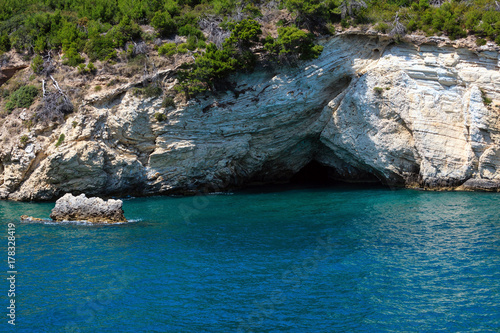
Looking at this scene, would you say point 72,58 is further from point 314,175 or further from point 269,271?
point 269,271

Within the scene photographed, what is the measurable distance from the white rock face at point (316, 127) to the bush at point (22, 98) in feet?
16.3

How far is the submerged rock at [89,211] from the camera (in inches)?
946

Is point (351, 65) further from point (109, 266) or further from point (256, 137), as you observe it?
point (109, 266)

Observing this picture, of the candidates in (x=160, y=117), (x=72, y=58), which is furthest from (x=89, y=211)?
(x=72, y=58)

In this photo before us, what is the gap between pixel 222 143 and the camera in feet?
108

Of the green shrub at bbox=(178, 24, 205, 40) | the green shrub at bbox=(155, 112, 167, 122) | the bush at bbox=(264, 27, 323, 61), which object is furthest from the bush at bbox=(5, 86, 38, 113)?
the bush at bbox=(264, 27, 323, 61)

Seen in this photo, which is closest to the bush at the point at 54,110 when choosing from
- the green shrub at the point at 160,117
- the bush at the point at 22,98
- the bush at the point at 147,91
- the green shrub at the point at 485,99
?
the bush at the point at 22,98

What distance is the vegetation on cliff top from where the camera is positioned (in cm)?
3139

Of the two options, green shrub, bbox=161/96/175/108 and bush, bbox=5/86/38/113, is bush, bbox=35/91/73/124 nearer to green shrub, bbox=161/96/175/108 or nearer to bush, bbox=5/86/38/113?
bush, bbox=5/86/38/113

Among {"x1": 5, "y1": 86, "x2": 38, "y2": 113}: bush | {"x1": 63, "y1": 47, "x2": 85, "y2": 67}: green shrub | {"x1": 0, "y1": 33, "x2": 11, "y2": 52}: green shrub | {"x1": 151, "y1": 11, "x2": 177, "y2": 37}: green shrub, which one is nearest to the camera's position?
{"x1": 5, "y1": 86, "x2": 38, "y2": 113}: bush

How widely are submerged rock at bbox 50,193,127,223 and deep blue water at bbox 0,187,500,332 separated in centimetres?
121

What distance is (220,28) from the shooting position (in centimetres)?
3550

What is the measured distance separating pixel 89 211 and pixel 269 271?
13.5 meters

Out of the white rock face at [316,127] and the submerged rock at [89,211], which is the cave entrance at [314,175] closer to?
the white rock face at [316,127]
